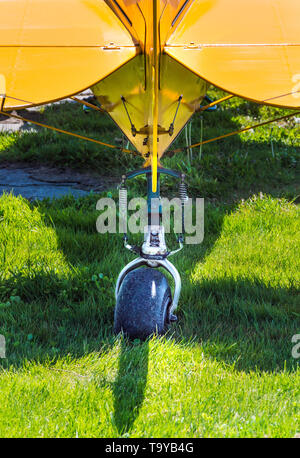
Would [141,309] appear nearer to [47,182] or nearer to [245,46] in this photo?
[245,46]

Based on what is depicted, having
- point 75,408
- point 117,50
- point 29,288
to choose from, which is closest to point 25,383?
point 75,408

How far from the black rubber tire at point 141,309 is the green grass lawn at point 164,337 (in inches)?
3.4

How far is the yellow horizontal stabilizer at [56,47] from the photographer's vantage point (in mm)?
2936

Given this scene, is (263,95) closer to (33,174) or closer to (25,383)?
(25,383)

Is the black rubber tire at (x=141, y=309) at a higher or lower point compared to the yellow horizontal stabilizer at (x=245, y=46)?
lower

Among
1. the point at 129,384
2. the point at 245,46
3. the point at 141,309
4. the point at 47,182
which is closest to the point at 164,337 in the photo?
the point at 141,309

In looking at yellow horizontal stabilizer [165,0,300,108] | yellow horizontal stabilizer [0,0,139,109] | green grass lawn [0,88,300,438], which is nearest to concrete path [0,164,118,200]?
green grass lawn [0,88,300,438]

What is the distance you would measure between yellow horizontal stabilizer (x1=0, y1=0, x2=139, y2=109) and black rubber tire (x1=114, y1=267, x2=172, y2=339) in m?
1.22

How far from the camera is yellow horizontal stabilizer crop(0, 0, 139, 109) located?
9.63ft

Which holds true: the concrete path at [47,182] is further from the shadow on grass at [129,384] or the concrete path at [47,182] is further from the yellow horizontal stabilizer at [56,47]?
the shadow on grass at [129,384]

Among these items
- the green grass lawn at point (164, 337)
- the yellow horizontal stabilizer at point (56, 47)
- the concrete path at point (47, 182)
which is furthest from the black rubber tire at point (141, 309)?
the concrete path at point (47, 182)

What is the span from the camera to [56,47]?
3.29m
